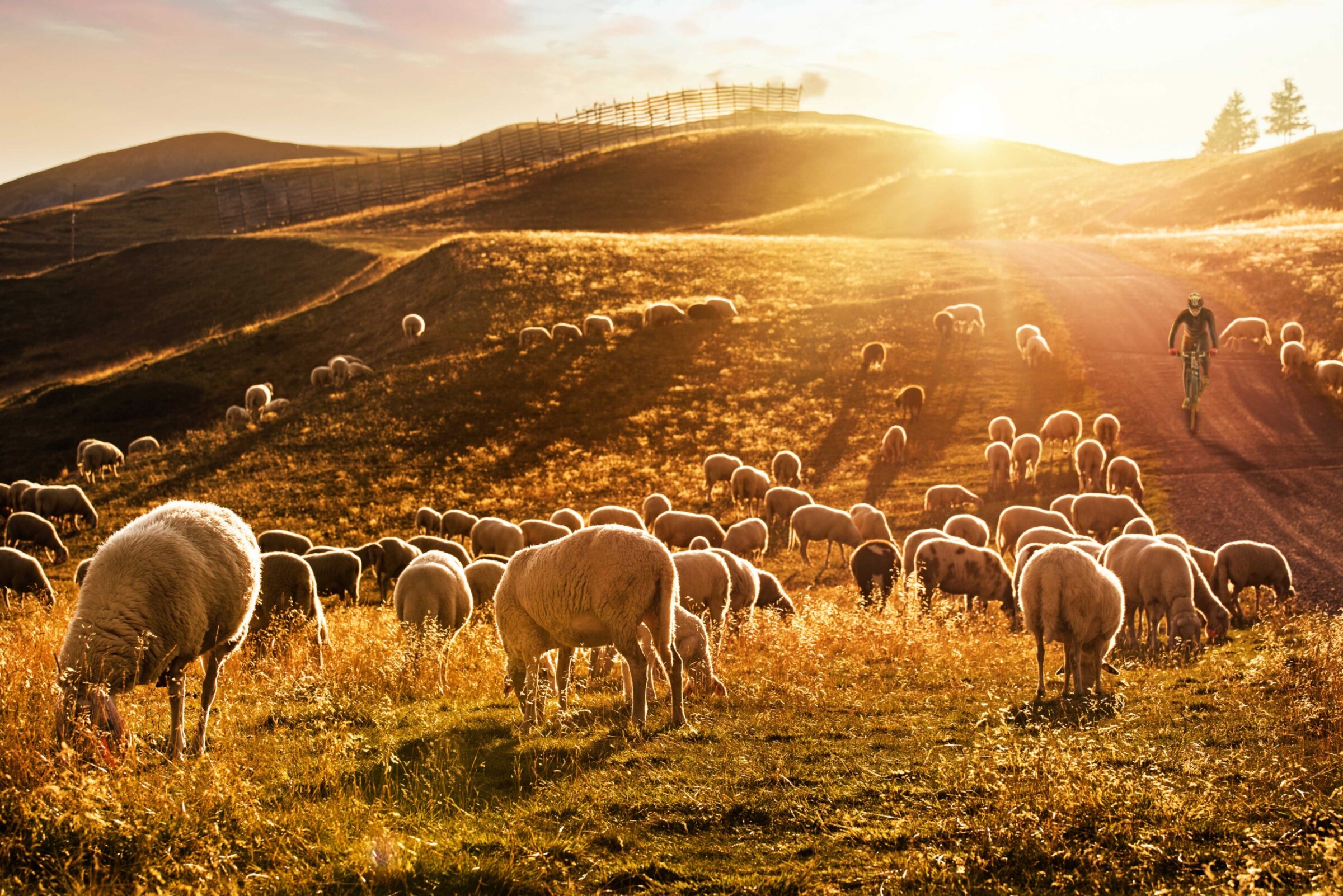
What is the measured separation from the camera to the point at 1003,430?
26.5 meters

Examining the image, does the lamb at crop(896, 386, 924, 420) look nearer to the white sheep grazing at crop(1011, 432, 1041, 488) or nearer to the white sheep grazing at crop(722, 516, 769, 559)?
the white sheep grazing at crop(1011, 432, 1041, 488)

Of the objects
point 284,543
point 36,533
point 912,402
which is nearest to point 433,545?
point 284,543

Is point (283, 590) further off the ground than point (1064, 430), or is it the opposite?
point (283, 590)

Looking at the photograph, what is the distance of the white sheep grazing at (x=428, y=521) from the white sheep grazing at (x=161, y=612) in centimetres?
1662

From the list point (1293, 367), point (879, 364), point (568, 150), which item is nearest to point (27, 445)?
point (879, 364)

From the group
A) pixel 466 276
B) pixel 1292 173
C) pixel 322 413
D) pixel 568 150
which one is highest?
Answer: pixel 568 150

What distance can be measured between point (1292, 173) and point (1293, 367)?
57132mm

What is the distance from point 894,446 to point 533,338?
57.4 ft

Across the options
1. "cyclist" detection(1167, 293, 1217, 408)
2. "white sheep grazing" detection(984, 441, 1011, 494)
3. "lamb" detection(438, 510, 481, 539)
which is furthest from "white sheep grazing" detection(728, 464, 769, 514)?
"cyclist" detection(1167, 293, 1217, 408)

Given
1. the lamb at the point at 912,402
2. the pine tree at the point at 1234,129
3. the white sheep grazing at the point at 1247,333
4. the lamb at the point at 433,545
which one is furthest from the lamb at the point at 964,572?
the pine tree at the point at 1234,129

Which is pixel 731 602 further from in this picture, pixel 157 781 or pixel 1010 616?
pixel 157 781

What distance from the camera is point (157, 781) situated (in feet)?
20.1

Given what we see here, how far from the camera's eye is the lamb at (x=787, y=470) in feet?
87.2

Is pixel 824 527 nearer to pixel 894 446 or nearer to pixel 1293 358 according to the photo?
pixel 894 446
